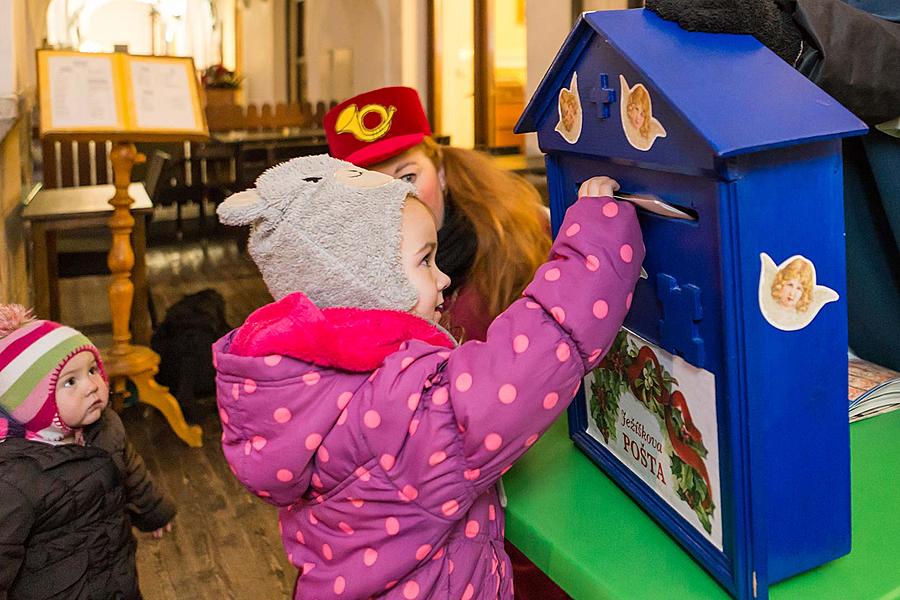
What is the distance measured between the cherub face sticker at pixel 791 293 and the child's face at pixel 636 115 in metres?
0.16

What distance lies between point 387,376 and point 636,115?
33 centimetres

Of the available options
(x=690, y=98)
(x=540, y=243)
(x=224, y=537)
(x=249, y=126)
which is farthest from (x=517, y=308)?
(x=249, y=126)

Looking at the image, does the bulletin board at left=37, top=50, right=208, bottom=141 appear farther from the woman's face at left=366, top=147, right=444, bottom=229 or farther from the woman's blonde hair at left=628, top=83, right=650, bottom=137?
the woman's blonde hair at left=628, top=83, right=650, bottom=137

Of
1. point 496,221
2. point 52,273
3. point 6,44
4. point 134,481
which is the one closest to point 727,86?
point 496,221

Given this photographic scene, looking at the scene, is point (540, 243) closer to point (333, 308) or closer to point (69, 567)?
point (333, 308)

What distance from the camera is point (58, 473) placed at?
1.69m

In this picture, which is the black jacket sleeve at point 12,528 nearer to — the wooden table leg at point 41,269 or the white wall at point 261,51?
the wooden table leg at point 41,269

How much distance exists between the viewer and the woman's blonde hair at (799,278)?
70 cm

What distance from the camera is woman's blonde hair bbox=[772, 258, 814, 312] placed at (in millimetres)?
704

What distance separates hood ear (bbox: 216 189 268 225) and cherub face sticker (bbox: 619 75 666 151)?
0.39m

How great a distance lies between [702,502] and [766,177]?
29cm

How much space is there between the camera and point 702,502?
790 millimetres

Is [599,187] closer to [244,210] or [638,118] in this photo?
[638,118]

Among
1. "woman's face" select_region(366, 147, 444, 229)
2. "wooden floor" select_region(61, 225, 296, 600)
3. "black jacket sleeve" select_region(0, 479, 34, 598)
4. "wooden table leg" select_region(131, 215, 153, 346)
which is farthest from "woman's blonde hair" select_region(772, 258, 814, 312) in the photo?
"wooden table leg" select_region(131, 215, 153, 346)
